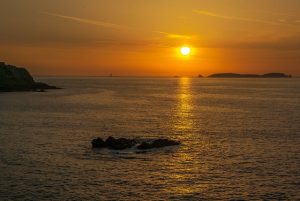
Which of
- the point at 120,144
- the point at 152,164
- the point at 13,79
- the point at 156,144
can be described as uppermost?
the point at 13,79

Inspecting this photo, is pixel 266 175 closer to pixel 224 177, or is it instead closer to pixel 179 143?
pixel 224 177

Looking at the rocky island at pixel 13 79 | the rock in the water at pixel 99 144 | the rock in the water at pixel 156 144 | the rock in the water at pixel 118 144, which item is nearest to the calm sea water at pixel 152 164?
the rock in the water at pixel 99 144

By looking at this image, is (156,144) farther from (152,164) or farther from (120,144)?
(152,164)

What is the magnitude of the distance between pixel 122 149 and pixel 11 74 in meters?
142

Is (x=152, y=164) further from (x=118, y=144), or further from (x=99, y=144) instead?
(x=99, y=144)

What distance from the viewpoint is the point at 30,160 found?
45.9 m

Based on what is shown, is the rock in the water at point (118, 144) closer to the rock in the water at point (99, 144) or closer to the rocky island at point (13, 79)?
the rock in the water at point (99, 144)

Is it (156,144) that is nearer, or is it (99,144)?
(99,144)

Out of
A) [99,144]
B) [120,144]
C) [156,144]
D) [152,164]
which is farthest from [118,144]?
[152,164]

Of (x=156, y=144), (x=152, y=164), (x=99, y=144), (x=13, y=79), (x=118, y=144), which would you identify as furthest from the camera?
(x=13, y=79)

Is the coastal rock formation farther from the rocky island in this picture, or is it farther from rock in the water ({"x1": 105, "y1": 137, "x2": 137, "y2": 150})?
the rocky island

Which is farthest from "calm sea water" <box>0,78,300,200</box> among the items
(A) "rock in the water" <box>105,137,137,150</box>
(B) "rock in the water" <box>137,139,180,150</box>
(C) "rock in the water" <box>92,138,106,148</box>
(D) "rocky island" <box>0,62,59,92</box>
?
(D) "rocky island" <box>0,62,59,92</box>

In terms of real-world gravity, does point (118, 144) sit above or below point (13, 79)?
below

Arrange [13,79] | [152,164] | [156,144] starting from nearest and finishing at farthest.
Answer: [152,164]
[156,144]
[13,79]
